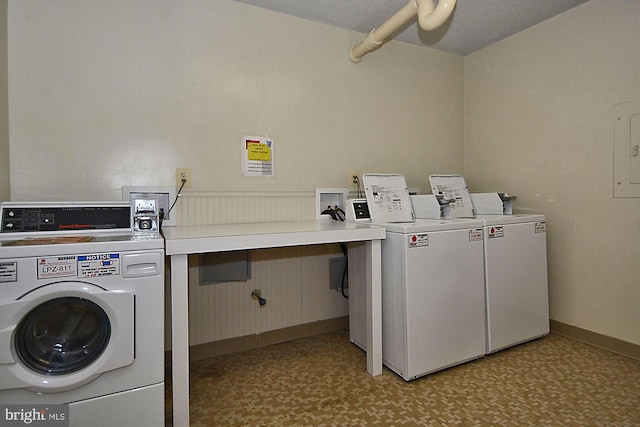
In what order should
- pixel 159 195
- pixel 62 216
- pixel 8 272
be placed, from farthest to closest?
1. pixel 159 195
2. pixel 62 216
3. pixel 8 272

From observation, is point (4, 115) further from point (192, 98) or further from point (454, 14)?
point (454, 14)

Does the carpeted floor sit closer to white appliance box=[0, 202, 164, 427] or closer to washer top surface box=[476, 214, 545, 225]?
white appliance box=[0, 202, 164, 427]

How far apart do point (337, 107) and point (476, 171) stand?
1.46 m

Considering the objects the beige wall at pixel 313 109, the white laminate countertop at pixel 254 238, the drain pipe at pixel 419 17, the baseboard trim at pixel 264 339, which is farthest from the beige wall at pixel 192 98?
the baseboard trim at pixel 264 339

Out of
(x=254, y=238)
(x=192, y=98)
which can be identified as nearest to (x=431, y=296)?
(x=254, y=238)

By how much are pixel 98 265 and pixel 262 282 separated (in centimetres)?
116

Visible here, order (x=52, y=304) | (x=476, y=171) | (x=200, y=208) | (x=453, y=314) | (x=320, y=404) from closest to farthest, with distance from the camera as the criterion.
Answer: (x=52, y=304) < (x=320, y=404) < (x=453, y=314) < (x=200, y=208) < (x=476, y=171)

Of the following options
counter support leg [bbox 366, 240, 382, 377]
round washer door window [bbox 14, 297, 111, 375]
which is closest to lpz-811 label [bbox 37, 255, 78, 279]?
round washer door window [bbox 14, 297, 111, 375]

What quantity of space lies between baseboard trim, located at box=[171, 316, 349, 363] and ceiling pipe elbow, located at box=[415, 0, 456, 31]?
6.87 ft

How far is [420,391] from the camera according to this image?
1707mm

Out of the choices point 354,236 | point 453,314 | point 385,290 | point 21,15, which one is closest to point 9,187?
point 21,15

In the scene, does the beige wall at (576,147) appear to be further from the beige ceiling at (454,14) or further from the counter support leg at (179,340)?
the counter support leg at (179,340)

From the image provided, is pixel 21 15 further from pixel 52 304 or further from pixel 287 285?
pixel 287 285

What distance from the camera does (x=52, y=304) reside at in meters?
1.20
